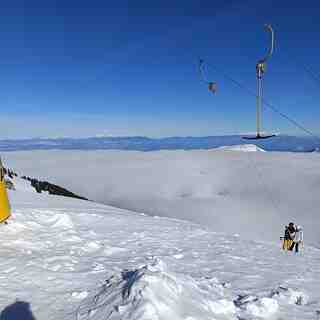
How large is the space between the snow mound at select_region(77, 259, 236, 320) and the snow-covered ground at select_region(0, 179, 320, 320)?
2 centimetres

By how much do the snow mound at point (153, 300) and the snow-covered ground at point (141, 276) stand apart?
0.07 ft

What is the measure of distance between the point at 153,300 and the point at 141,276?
2.70 ft

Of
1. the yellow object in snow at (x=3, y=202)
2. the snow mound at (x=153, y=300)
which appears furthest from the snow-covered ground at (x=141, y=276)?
the yellow object in snow at (x=3, y=202)

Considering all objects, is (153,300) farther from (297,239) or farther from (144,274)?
(297,239)

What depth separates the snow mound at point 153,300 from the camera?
6.72 meters

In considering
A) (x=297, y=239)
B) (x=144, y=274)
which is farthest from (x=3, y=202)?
(x=297, y=239)

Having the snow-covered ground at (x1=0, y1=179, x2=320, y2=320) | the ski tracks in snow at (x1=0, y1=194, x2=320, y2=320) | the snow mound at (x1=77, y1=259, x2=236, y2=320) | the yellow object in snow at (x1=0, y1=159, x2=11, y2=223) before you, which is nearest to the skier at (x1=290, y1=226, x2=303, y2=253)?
the snow-covered ground at (x1=0, y1=179, x2=320, y2=320)

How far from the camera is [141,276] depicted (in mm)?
7617

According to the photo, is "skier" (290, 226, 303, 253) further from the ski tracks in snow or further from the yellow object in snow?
the yellow object in snow

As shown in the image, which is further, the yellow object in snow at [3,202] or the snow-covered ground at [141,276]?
the yellow object in snow at [3,202]

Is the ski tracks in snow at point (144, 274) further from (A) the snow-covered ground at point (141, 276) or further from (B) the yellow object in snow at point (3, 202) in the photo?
(B) the yellow object in snow at point (3, 202)

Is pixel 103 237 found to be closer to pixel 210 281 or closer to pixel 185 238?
pixel 185 238

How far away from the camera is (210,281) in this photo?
9.82 meters

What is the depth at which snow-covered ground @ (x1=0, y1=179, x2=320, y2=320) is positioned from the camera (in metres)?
7.26
